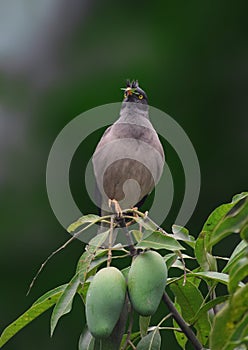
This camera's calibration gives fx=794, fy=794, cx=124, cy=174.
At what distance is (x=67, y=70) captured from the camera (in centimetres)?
334

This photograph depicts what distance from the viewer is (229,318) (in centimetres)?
102

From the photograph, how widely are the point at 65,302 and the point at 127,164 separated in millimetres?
873

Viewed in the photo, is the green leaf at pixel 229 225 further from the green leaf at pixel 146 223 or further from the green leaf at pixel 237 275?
the green leaf at pixel 146 223

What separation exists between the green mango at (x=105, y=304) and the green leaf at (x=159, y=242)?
105 millimetres

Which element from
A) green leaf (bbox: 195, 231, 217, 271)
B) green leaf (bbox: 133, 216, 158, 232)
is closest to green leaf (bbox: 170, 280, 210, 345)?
green leaf (bbox: 195, 231, 217, 271)

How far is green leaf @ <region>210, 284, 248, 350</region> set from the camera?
1.00 metres

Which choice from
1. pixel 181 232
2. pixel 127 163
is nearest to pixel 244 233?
pixel 181 232

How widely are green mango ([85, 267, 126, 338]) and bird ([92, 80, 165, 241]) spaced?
0.90 meters

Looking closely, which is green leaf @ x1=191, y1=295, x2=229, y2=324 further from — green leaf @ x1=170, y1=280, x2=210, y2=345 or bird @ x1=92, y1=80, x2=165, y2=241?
bird @ x1=92, y1=80, x2=165, y2=241

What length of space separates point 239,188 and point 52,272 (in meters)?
0.78

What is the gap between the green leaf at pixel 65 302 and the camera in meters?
1.39

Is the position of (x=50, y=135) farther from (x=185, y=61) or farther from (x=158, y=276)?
(x=158, y=276)

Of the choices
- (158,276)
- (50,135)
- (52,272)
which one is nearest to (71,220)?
(158,276)

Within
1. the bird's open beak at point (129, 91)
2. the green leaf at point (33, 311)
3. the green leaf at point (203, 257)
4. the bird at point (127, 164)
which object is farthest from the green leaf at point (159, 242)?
the bird's open beak at point (129, 91)
